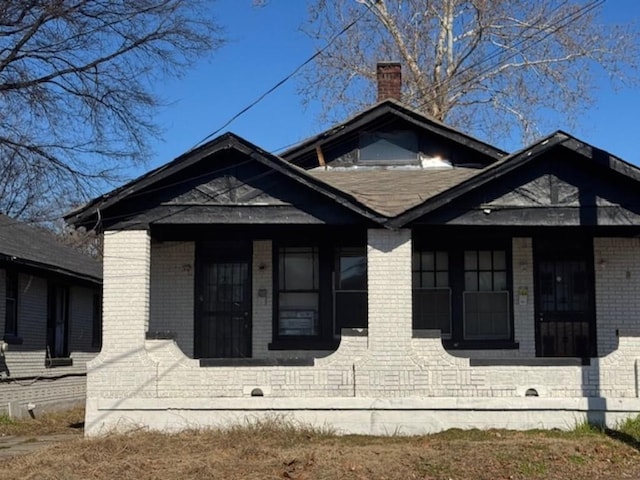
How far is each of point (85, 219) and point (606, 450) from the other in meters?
8.03

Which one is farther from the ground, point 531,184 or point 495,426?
point 531,184

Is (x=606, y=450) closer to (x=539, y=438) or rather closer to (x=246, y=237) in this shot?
(x=539, y=438)

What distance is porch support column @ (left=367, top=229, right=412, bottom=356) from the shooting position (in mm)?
12766

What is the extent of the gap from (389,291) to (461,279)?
2850 millimetres

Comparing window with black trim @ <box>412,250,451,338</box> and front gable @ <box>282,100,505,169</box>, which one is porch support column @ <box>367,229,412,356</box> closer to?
window with black trim @ <box>412,250,451,338</box>

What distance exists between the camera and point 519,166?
1286 cm

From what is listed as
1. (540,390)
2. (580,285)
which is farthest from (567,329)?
(540,390)

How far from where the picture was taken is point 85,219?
13102 mm

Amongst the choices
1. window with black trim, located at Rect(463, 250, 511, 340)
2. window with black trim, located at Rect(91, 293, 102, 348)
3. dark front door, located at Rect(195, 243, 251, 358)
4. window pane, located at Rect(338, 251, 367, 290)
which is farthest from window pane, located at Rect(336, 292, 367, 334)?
window with black trim, located at Rect(91, 293, 102, 348)

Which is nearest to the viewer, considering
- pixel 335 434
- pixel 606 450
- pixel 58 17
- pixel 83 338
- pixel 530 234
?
pixel 606 450

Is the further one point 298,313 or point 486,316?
point 298,313

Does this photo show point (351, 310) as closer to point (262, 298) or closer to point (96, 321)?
point (262, 298)

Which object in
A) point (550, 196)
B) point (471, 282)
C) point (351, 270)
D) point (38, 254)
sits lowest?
point (471, 282)

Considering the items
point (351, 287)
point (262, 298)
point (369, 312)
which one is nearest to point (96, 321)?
point (262, 298)
